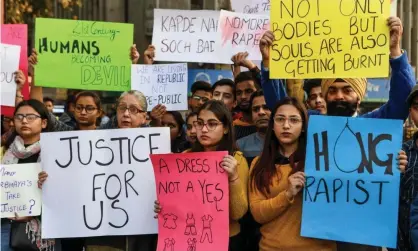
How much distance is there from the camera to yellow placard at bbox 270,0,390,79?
12.6ft

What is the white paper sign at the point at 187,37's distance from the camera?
6676 millimetres

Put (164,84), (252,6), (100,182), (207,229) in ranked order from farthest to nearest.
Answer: (252,6) → (164,84) → (100,182) → (207,229)

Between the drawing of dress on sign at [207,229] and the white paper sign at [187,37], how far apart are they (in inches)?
115

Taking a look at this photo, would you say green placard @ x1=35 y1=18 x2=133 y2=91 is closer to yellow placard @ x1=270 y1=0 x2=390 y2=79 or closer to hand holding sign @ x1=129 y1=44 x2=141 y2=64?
hand holding sign @ x1=129 y1=44 x2=141 y2=64

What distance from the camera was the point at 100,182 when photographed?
441 centimetres

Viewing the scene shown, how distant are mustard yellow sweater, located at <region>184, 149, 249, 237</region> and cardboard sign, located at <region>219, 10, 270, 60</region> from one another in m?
2.79

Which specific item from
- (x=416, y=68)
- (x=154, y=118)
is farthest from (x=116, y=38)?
(x=416, y=68)

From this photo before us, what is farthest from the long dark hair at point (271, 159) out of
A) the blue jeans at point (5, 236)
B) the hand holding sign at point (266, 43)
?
the blue jeans at point (5, 236)

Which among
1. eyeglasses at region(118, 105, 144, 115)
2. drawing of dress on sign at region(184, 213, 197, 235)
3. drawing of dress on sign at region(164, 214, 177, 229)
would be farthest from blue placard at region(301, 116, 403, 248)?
eyeglasses at region(118, 105, 144, 115)

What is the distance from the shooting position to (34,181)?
14.7 feet

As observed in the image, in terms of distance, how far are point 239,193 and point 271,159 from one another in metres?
0.28

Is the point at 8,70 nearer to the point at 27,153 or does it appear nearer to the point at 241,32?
the point at 27,153

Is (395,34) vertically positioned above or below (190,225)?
above

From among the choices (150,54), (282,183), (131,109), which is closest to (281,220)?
(282,183)
